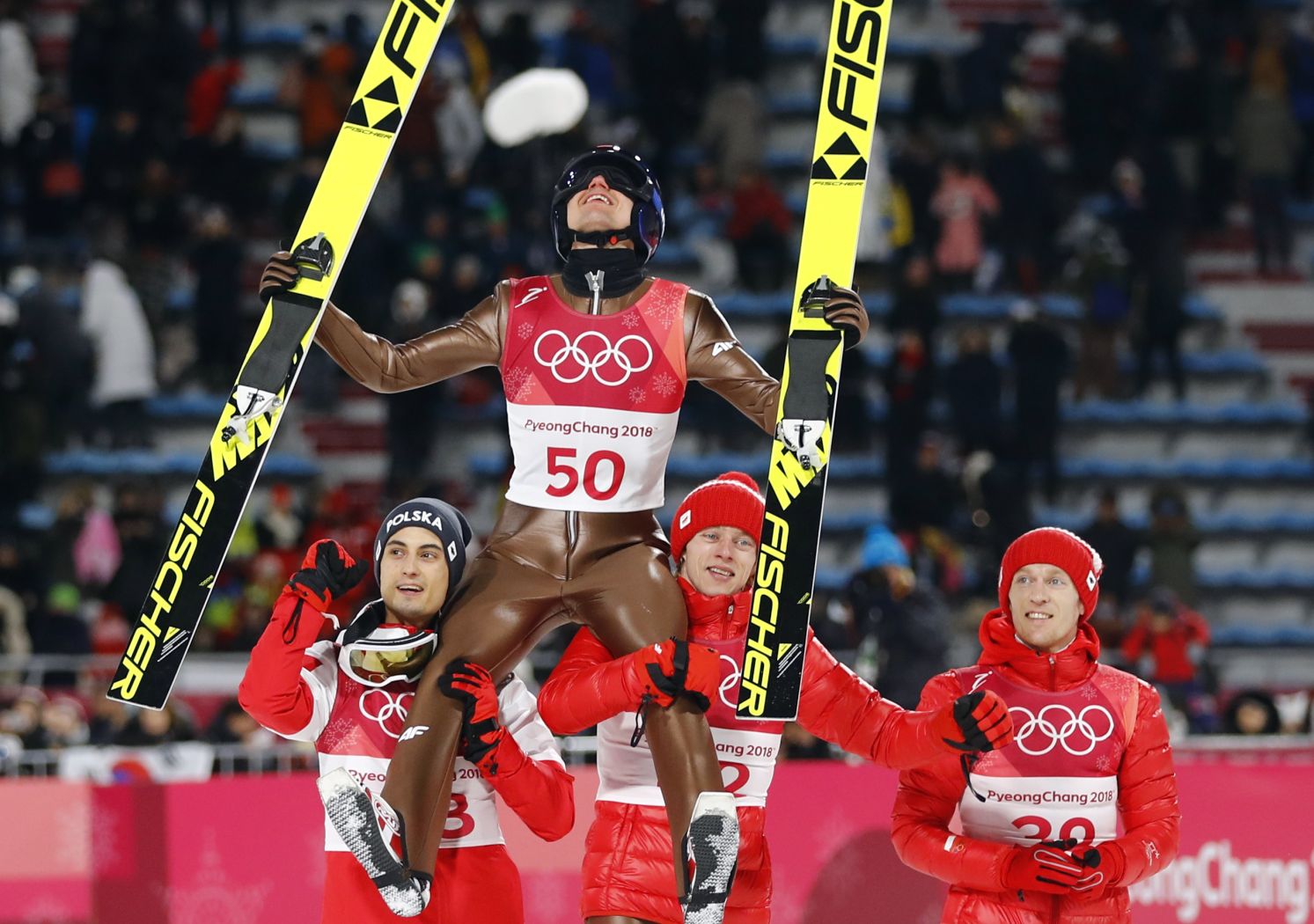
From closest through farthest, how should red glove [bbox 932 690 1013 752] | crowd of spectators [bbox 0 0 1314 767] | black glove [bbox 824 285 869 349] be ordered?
1. red glove [bbox 932 690 1013 752]
2. black glove [bbox 824 285 869 349]
3. crowd of spectators [bbox 0 0 1314 767]

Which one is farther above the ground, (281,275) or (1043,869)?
(281,275)

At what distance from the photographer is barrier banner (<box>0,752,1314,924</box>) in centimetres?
666

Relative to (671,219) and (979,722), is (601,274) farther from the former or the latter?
(671,219)

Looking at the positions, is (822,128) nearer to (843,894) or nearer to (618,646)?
(618,646)

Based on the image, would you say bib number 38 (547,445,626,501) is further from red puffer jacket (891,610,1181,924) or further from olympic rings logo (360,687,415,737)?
red puffer jacket (891,610,1181,924)

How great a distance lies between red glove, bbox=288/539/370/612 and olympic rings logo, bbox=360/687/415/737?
29 cm

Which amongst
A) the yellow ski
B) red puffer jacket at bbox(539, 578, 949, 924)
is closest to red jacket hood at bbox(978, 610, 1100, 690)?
red puffer jacket at bbox(539, 578, 949, 924)

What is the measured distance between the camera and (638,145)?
14.6 metres

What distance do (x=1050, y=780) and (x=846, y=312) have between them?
129cm

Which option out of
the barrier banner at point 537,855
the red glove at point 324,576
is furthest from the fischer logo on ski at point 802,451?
the barrier banner at point 537,855

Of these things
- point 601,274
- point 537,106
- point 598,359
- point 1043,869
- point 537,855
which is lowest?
point 537,855

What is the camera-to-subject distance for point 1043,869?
4.70 metres

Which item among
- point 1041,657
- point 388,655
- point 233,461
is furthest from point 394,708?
point 1041,657

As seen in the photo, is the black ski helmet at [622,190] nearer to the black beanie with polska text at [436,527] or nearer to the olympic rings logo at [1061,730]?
the black beanie with polska text at [436,527]
